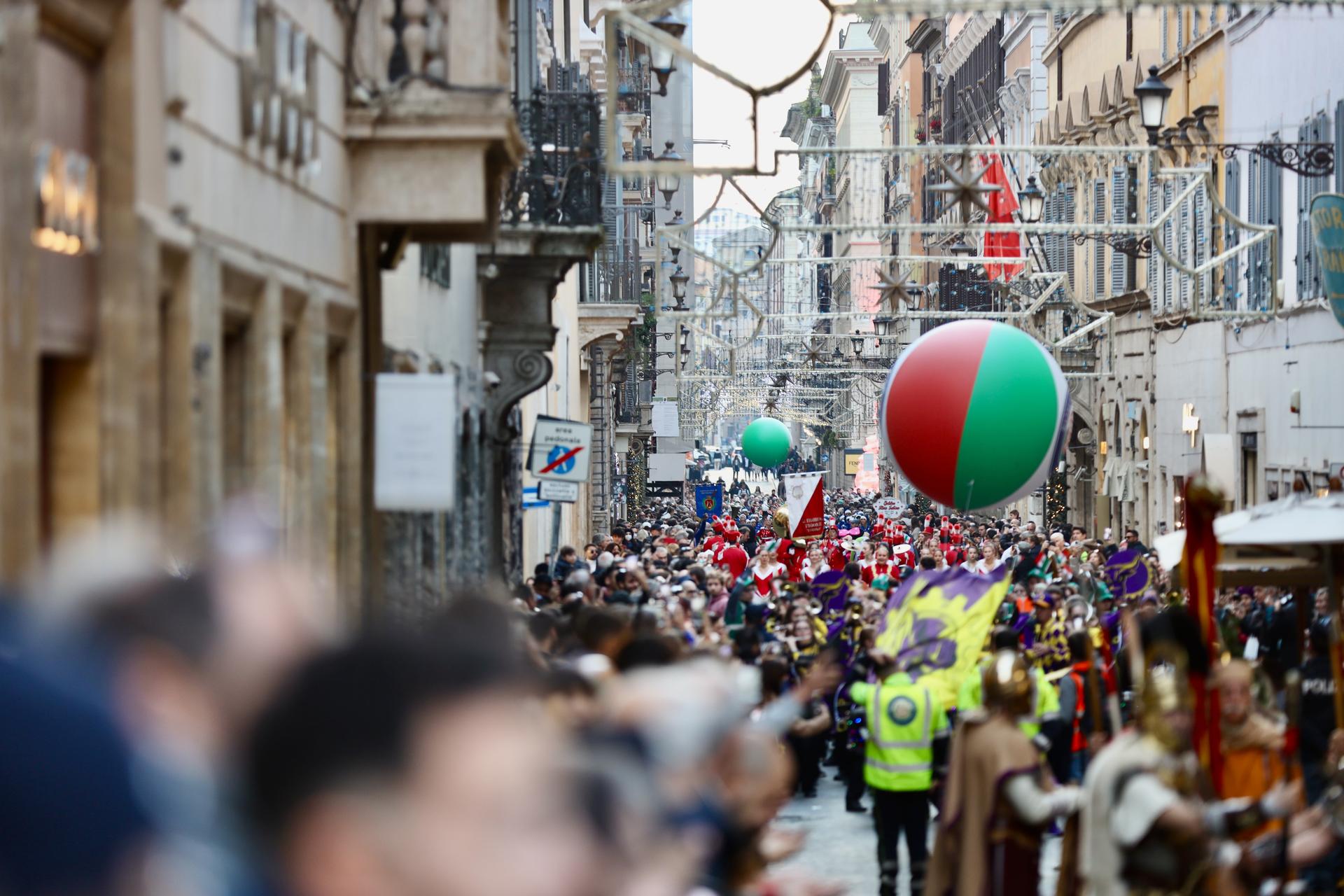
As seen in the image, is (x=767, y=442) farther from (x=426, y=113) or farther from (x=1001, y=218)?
(x=426, y=113)

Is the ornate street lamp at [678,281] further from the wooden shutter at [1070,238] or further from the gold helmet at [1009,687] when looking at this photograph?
the gold helmet at [1009,687]

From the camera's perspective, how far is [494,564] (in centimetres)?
2180

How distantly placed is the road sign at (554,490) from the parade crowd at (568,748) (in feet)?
18.5

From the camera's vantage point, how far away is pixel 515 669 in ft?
7.00

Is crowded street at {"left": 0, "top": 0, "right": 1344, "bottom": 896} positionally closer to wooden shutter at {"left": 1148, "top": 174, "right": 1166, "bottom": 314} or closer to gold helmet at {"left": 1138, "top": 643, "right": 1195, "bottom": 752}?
gold helmet at {"left": 1138, "top": 643, "right": 1195, "bottom": 752}

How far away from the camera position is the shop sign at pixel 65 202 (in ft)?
22.0

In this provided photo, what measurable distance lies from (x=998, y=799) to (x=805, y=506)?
66.8 ft

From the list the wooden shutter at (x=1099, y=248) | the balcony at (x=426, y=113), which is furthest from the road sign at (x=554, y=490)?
the wooden shutter at (x=1099, y=248)

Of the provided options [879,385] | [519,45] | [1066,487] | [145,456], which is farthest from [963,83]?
[145,456]

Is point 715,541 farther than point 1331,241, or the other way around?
point 715,541

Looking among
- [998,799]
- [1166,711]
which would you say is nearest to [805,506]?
[998,799]

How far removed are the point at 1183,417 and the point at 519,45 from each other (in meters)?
19.2

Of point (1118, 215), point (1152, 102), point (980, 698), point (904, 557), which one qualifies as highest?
point (1118, 215)

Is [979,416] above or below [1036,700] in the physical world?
above
